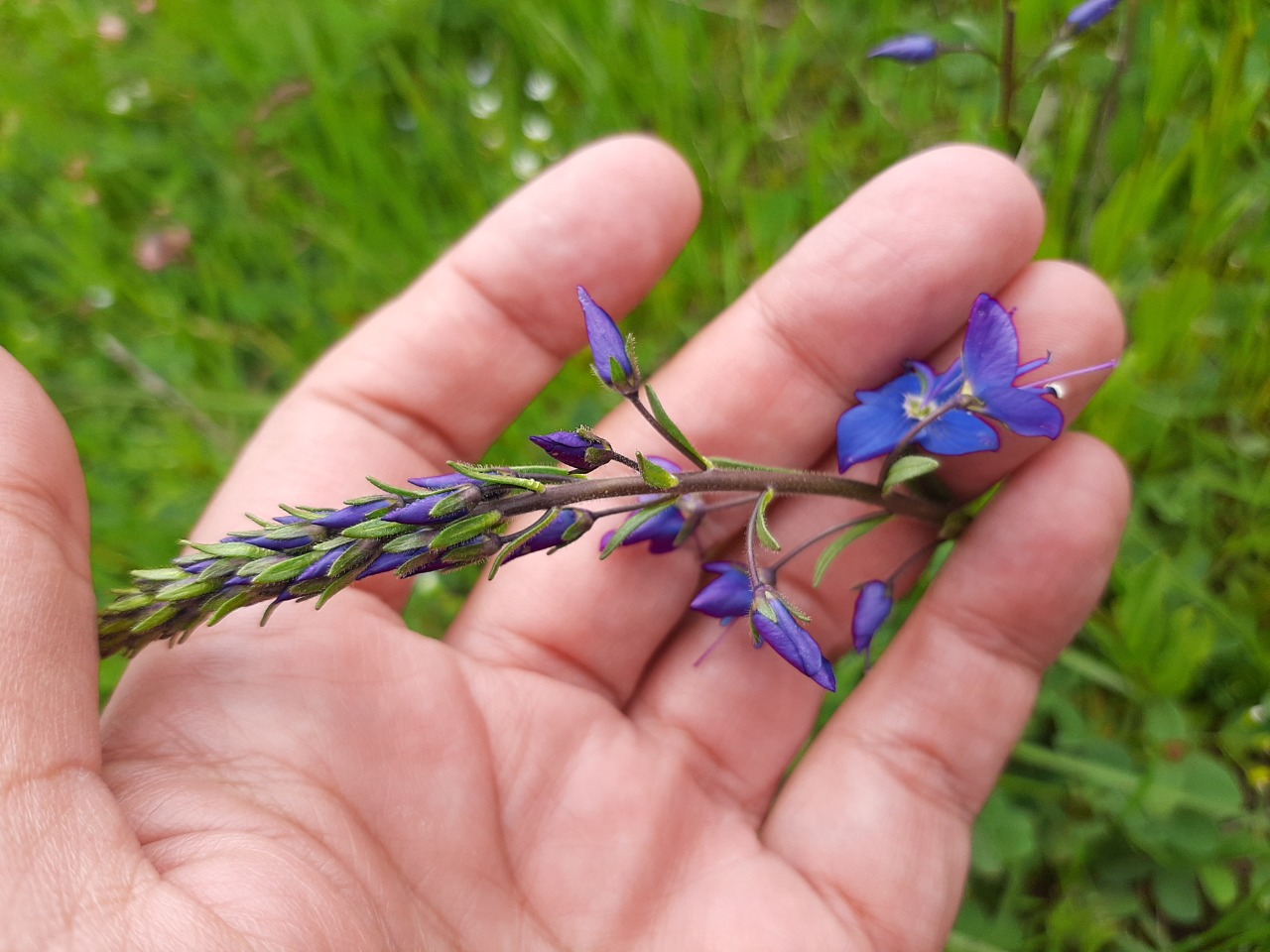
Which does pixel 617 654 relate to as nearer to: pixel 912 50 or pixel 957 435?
pixel 957 435

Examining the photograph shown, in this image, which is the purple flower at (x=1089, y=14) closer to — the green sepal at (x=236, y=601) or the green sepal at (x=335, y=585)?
the green sepal at (x=335, y=585)

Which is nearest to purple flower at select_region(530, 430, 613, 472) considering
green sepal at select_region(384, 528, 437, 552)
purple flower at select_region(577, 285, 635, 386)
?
purple flower at select_region(577, 285, 635, 386)

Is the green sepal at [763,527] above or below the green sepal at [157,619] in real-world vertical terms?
below

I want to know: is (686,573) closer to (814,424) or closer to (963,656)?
(814,424)

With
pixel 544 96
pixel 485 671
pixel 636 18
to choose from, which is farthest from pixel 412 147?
pixel 485 671

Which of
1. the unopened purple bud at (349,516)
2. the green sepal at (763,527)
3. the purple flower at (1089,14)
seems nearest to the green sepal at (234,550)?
the unopened purple bud at (349,516)
